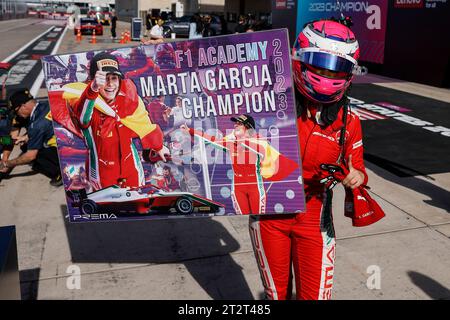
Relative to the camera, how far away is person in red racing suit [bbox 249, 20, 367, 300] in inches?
98.3

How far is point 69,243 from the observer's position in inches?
185

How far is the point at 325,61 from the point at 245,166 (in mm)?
714

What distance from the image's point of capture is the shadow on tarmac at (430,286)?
3.74 m

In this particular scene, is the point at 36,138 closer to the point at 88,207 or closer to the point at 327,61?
the point at 88,207

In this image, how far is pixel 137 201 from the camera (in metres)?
2.72

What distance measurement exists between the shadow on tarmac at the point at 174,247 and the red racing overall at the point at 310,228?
1.19m

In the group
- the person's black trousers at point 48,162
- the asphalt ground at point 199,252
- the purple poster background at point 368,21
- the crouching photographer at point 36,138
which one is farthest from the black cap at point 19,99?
the purple poster background at point 368,21

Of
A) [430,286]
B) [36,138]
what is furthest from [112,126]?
[36,138]

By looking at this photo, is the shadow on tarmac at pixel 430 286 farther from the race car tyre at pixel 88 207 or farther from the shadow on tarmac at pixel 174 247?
the race car tyre at pixel 88 207

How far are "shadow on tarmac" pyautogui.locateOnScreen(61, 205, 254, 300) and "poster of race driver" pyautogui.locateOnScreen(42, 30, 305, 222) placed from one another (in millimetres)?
1464

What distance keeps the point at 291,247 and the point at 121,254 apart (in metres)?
2.29

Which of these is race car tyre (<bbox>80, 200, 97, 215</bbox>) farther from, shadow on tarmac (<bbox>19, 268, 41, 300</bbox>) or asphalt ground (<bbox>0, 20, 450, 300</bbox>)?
shadow on tarmac (<bbox>19, 268, 41, 300</bbox>)

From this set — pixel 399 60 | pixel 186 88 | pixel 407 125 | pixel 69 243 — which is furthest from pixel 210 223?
pixel 399 60

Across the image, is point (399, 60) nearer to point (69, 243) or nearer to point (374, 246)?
point (374, 246)
